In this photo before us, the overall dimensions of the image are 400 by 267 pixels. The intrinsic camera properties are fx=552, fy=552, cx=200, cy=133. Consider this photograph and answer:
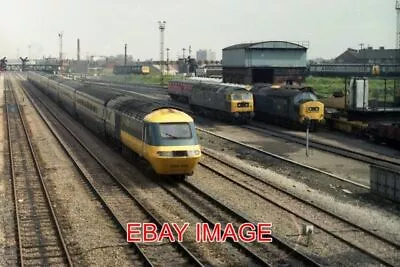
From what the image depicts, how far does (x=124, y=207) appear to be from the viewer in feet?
57.8

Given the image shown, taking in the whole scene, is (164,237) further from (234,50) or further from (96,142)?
(234,50)

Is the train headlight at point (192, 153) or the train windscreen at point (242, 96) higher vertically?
the train windscreen at point (242, 96)

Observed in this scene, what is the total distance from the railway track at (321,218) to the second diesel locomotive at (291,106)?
13308 mm

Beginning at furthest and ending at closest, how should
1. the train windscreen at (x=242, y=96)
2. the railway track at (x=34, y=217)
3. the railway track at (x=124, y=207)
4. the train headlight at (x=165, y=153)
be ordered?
the train windscreen at (x=242, y=96) < the train headlight at (x=165, y=153) < the railway track at (x=34, y=217) < the railway track at (x=124, y=207)

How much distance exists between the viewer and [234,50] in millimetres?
65688

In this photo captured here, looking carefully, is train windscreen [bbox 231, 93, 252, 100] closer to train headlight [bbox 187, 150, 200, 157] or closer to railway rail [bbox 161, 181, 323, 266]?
railway rail [bbox 161, 181, 323, 266]

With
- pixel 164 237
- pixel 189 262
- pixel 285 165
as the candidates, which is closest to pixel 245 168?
pixel 285 165

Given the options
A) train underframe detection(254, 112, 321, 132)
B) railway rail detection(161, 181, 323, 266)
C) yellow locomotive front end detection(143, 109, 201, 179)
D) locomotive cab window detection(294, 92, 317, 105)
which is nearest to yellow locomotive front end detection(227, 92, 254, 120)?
train underframe detection(254, 112, 321, 132)

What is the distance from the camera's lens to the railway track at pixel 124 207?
12.9 m

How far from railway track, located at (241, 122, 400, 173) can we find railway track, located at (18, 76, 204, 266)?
9726 millimetres

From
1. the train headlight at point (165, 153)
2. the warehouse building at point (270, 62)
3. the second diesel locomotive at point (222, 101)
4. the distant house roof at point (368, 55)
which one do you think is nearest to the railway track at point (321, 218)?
the train headlight at point (165, 153)

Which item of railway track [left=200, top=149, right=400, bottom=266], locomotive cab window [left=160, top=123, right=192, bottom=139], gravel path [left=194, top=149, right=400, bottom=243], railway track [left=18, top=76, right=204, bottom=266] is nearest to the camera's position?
railway track [left=18, top=76, right=204, bottom=266]

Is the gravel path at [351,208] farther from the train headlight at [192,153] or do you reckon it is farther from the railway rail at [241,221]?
the railway rail at [241,221]

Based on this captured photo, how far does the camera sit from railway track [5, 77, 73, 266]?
43.3 feet
